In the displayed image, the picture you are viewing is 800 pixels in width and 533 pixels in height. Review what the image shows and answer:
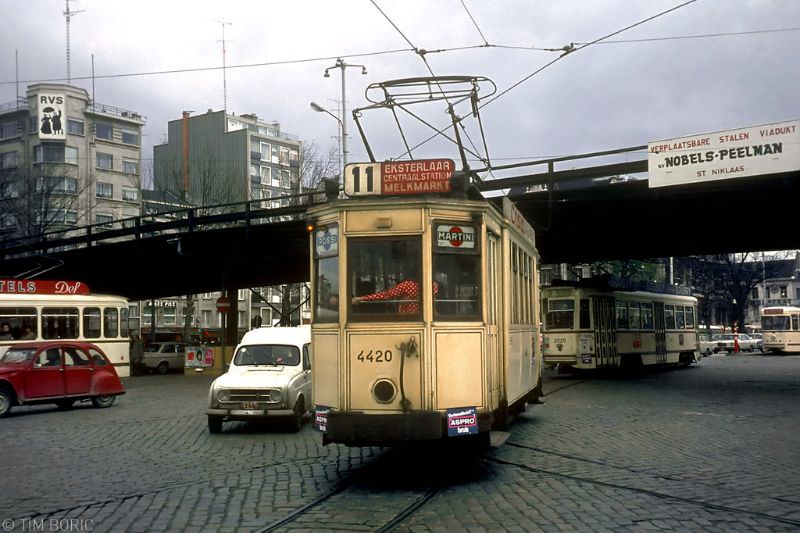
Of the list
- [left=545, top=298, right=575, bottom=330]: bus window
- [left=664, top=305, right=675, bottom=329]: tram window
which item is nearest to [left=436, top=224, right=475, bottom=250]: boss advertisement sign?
[left=545, top=298, right=575, bottom=330]: bus window

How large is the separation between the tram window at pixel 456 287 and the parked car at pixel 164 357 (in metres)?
33.8

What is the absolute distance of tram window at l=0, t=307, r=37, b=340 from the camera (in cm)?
2398

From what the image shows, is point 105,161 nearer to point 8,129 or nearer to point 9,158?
point 9,158

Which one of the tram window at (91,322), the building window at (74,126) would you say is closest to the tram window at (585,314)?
the tram window at (91,322)

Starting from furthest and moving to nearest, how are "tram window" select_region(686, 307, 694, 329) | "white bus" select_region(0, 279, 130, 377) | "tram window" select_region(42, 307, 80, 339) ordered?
"tram window" select_region(686, 307, 694, 329)
"tram window" select_region(42, 307, 80, 339)
"white bus" select_region(0, 279, 130, 377)

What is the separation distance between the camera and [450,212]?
365 inches

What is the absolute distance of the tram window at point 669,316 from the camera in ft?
109

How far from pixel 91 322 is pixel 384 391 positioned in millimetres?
20615

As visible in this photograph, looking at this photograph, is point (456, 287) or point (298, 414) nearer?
point (456, 287)

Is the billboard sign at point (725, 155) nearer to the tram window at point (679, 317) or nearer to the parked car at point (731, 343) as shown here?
the tram window at point (679, 317)

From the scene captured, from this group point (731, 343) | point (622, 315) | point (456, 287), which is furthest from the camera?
point (731, 343)

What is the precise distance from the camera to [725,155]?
18.1m

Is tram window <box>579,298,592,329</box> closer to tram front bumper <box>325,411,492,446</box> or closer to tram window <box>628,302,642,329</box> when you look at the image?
tram window <box>628,302,642,329</box>

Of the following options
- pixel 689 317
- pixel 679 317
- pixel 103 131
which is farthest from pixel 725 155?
Answer: pixel 103 131
